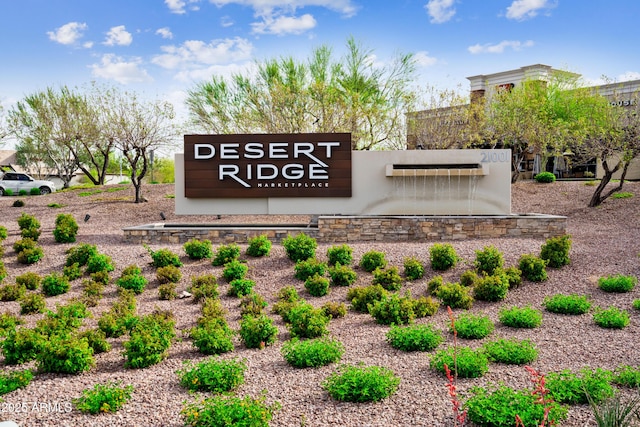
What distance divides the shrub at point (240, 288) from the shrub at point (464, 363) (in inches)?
171

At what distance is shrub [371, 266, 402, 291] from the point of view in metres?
9.23

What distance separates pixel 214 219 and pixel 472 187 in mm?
9351

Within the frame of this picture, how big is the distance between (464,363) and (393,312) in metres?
2.27

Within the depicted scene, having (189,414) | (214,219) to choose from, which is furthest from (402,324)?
(214,219)

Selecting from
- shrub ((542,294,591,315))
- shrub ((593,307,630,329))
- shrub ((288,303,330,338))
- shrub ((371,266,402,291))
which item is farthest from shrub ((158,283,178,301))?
shrub ((593,307,630,329))

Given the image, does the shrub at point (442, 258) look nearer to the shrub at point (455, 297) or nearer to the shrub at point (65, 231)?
the shrub at point (455, 297)

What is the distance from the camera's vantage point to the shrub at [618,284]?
28.0 ft

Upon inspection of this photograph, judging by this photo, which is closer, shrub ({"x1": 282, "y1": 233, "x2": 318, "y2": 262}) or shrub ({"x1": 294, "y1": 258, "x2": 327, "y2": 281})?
shrub ({"x1": 294, "y1": 258, "x2": 327, "y2": 281})

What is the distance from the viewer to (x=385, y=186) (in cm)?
1295

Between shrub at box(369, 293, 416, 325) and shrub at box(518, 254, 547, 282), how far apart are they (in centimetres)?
300

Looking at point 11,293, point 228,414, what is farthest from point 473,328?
point 11,293

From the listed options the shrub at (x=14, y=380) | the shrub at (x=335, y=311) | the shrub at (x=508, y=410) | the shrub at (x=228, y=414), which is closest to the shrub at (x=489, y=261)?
the shrub at (x=335, y=311)

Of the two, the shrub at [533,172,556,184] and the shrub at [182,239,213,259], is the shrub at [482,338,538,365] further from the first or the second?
the shrub at [533,172,556,184]

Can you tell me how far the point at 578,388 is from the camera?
188 inches
